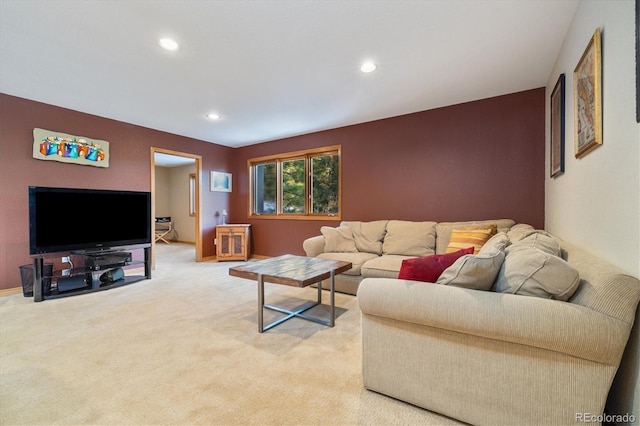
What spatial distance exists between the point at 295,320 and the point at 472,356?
1.63m

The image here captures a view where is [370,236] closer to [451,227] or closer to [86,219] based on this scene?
[451,227]

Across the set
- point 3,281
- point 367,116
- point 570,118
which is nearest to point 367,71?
point 367,116

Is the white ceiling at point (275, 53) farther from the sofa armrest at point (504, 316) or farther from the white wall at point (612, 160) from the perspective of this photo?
the sofa armrest at point (504, 316)

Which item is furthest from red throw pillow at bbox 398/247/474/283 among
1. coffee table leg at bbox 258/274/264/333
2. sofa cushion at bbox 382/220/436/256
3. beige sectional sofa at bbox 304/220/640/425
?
sofa cushion at bbox 382/220/436/256

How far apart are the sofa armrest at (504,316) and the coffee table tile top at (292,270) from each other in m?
0.76

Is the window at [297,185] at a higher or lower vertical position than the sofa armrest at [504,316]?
higher

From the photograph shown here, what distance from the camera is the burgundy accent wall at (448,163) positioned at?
3.26 metres

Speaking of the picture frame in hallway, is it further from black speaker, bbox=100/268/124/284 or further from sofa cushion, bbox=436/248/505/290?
sofa cushion, bbox=436/248/505/290

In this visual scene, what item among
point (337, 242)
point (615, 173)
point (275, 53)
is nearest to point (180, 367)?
point (337, 242)

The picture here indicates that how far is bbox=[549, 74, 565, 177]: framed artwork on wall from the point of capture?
7.47ft

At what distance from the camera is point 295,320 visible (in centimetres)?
A: 254

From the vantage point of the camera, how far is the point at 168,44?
228 cm

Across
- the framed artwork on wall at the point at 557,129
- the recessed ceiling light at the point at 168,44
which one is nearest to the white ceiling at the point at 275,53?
the recessed ceiling light at the point at 168,44

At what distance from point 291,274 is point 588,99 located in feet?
7.46
